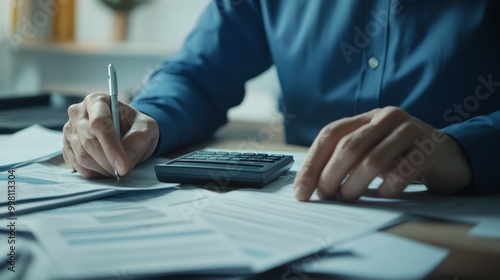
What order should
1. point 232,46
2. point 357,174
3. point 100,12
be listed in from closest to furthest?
1. point 357,174
2. point 232,46
3. point 100,12

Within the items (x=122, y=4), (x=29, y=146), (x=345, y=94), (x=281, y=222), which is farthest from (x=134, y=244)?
(x=122, y=4)

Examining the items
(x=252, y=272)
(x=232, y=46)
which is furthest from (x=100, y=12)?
(x=252, y=272)

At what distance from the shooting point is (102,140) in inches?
25.5

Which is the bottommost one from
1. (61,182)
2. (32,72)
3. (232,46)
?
(32,72)

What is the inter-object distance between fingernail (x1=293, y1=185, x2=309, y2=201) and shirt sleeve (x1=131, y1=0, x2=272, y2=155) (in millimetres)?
423

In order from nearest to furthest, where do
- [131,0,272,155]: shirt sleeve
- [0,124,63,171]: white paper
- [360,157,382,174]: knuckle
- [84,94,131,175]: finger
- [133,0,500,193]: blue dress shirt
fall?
[360,157,382,174]: knuckle → [84,94,131,175]: finger → [0,124,63,171]: white paper → [133,0,500,193]: blue dress shirt → [131,0,272,155]: shirt sleeve

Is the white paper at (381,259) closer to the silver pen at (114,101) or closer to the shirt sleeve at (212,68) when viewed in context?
the silver pen at (114,101)

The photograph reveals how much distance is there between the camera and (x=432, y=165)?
0.56 metres

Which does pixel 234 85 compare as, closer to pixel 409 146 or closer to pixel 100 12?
pixel 409 146

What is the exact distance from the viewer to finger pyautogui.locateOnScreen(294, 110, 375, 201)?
54 cm

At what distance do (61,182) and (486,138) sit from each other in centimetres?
51

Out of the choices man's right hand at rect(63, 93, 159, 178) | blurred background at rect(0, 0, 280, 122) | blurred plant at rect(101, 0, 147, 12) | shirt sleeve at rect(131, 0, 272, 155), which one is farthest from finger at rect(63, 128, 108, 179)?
blurred plant at rect(101, 0, 147, 12)

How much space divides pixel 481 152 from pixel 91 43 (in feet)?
6.55

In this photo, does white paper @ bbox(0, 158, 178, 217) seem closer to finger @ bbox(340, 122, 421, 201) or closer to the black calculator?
the black calculator
